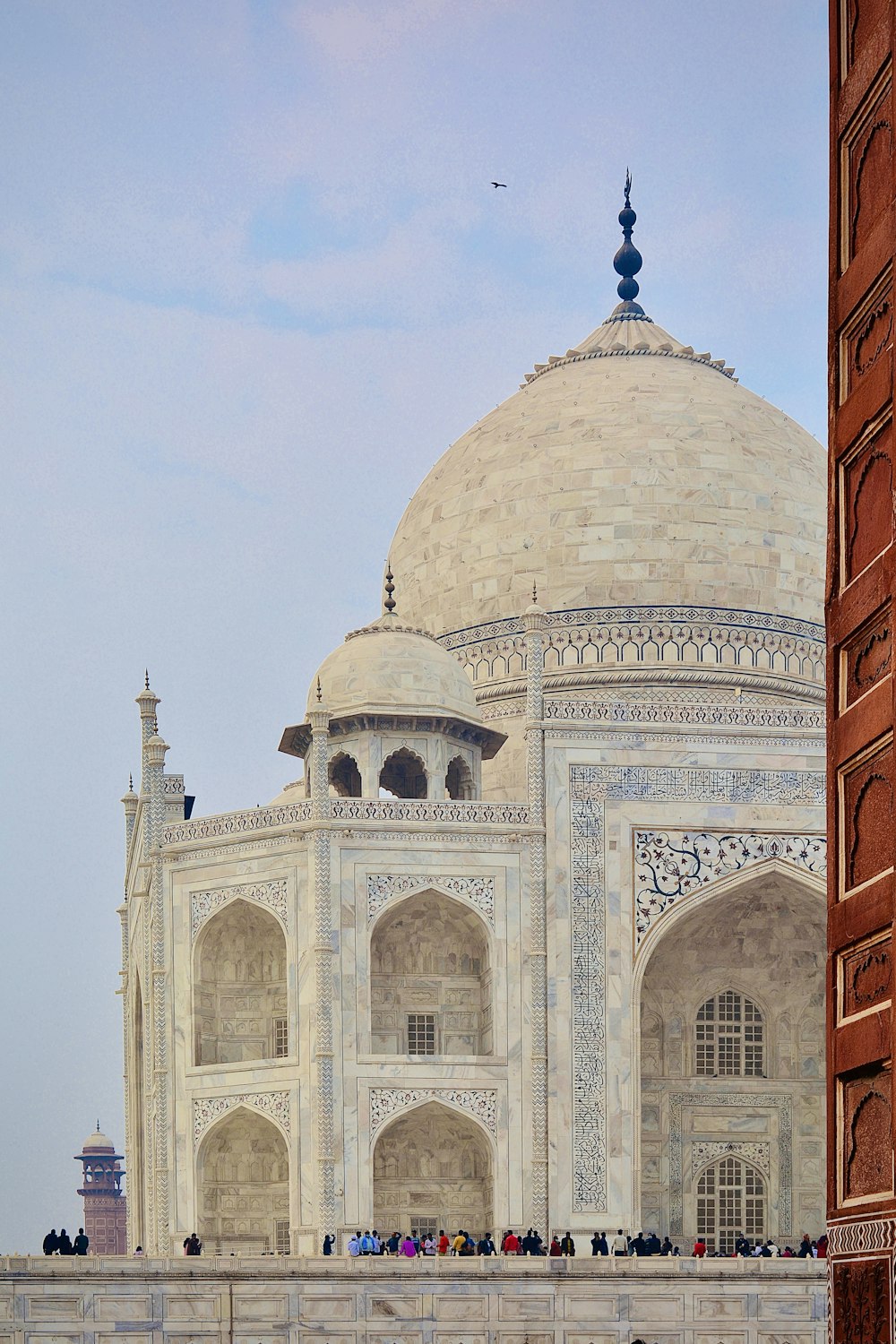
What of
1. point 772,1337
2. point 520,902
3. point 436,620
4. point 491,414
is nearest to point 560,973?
point 520,902

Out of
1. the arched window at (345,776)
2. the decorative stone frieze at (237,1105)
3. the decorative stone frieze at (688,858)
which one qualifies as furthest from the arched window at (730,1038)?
the decorative stone frieze at (237,1105)

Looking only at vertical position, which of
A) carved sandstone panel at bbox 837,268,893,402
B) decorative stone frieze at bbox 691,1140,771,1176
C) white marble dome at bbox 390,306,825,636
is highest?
white marble dome at bbox 390,306,825,636

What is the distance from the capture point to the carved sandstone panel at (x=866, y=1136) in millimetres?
7160

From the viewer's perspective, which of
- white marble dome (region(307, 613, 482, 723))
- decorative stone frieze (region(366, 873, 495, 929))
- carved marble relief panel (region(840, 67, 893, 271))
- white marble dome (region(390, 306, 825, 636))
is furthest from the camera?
white marble dome (region(390, 306, 825, 636))

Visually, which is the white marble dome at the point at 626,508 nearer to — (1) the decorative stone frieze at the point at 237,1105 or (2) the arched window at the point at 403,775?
(2) the arched window at the point at 403,775

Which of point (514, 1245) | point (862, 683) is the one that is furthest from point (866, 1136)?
point (514, 1245)

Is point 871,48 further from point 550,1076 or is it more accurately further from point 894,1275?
point 550,1076

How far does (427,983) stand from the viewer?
22891 mm

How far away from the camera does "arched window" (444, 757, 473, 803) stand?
79.4 feet

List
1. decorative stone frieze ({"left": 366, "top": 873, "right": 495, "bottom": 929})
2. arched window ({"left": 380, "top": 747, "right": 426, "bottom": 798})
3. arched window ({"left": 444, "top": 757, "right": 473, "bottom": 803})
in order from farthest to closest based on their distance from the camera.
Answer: arched window ({"left": 444, "top": 757, "right": 473, "bottom": 803}) < arched window ({"left": 380, "top": 747, "right": 426, "bottom": 798}) < decorative stone frieze ({"left": 366, "top": 873, "right": 495, "bottom": 929})

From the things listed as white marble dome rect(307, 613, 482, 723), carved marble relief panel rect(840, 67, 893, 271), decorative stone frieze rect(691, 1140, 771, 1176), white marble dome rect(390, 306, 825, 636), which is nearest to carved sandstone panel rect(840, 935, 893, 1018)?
carved marble relief panel rect(840, 67, 893, 271)

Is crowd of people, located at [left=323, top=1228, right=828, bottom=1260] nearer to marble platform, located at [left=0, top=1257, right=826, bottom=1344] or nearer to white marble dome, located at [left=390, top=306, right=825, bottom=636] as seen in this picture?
marble platform, located at [left=0, top=1257, right=826, bottom=1344]

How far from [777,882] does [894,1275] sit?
16.3m

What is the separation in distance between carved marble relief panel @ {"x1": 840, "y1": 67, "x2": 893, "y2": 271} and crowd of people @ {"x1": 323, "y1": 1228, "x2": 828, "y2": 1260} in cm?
1286
